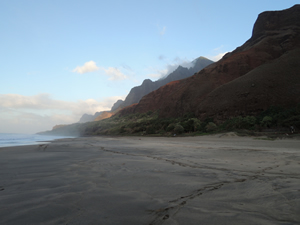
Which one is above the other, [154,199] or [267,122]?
[267,122]

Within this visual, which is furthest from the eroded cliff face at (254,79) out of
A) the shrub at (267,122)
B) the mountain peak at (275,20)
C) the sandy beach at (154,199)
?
the sandy beach at (154,199)

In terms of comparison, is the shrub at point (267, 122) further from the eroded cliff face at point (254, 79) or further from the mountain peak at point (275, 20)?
the mountain peak at point (275, 20)

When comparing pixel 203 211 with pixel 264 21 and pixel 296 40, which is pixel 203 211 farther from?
pixel 264 21

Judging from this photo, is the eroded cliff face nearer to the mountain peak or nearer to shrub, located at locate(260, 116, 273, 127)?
the mountain peak

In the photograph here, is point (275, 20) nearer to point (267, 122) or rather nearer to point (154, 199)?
point (267, 122)

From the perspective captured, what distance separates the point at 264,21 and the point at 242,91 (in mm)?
30079

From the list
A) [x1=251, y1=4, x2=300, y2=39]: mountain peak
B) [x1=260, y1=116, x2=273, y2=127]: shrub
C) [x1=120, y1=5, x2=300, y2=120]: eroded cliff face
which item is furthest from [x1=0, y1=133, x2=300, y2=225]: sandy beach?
[x1=251, y1=4, x2=300, y2=39]: mountain peak

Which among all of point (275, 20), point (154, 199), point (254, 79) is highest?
point (275, 20)

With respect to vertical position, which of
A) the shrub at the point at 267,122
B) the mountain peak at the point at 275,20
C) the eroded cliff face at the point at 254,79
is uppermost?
the mountain peak at the point at 275,20

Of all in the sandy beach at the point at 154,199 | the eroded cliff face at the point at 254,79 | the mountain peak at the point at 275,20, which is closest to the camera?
the sandy beach at the point at 154,199

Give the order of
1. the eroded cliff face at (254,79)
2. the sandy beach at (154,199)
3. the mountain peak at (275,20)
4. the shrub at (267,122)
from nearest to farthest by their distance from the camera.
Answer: the sandy beach at (154,199), the shrub at (267,122), the eroded cliff face at (254,79), the mountain peak at (275,20)

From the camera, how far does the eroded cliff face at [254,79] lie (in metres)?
19.0

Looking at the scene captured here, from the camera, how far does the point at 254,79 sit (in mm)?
20734

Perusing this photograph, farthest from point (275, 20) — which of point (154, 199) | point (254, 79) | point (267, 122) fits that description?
point (154, 199)
